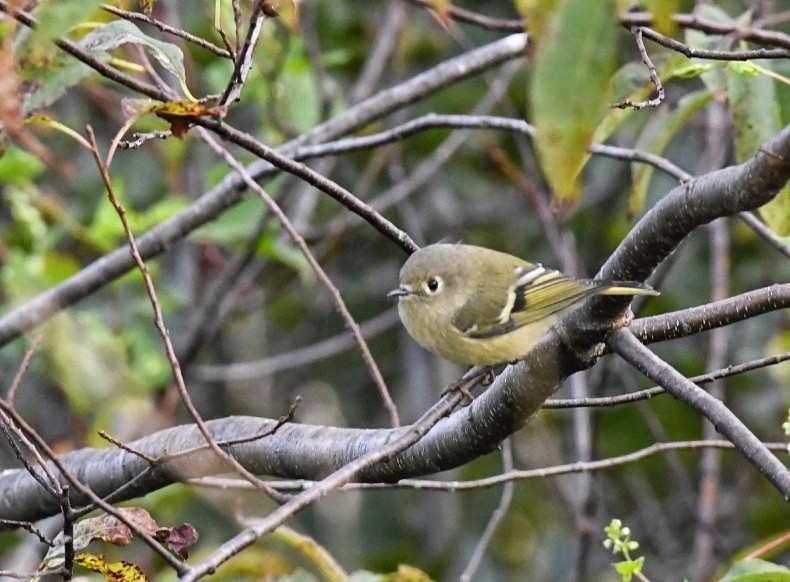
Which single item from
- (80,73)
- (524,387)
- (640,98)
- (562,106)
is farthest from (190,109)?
(640,98)

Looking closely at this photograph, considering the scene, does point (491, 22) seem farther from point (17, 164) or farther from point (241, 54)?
point (17, 164)

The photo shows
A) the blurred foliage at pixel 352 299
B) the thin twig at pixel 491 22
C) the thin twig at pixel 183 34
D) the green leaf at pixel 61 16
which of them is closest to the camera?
the green leaf at pixel 61 16

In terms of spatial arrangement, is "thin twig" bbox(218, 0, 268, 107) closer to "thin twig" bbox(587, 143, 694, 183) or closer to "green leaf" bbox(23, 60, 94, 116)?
"green leaf" bbox(23, 60, 94, 116)

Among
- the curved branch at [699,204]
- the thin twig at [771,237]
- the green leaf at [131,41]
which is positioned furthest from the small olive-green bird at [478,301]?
the green leaf at [131,41]

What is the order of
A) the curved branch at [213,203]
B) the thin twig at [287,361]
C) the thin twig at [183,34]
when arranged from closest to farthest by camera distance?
the thin twig at [183,34] < the curved branch at [213,203] < the thin twig at [287,361]

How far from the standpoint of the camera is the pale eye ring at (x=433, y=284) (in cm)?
326

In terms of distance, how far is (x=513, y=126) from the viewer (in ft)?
9.37

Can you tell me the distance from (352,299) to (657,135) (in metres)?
2.99

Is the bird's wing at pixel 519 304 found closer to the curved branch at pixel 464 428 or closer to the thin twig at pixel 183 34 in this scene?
the curved branch at pixel 464 428

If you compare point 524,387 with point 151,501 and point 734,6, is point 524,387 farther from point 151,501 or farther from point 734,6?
point 734,6

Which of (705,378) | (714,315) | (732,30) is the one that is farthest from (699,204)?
(705,378)

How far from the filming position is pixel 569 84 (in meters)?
0.90

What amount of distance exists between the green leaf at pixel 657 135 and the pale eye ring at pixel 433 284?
2.21 feet

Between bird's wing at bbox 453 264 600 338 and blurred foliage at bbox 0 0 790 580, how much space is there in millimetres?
995
